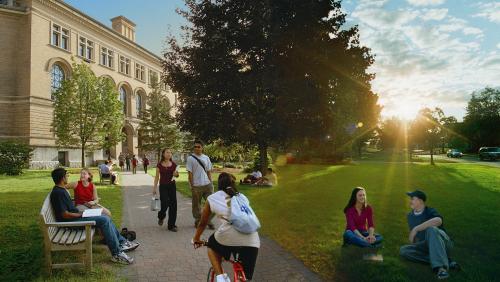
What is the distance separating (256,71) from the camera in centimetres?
2025

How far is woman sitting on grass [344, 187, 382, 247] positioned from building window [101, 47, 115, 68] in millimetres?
52465

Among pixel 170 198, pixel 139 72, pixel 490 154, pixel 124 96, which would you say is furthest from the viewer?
pixel 139 72

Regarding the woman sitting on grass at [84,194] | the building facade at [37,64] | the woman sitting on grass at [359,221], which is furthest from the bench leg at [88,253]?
the building facade at [37,64]

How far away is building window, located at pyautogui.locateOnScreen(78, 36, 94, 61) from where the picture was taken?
1877 inches

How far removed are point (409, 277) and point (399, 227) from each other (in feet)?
11.7

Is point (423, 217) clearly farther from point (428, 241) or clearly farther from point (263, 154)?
point (263, 154)

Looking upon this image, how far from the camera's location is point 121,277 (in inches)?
213

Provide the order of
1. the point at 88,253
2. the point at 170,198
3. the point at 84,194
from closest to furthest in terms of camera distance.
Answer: the point at 88,253 < the point at 84,194 < the point at 170,198

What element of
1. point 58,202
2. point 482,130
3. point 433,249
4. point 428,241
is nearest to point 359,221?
point 428,241

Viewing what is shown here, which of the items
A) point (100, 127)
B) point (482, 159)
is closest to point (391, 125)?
point (482, 159)

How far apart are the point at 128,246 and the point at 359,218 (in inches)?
167

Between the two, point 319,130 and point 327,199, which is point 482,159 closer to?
point 319,130

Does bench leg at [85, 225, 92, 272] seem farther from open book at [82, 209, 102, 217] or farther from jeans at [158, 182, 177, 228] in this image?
jeans at [158, 182, 177, 228]

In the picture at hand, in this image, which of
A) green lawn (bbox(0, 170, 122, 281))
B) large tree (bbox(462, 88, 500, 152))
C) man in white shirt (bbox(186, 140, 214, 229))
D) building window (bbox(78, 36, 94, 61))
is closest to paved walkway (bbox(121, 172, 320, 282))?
green lawn (bbox(0, 170, 122, 281))
